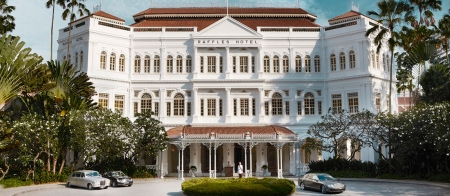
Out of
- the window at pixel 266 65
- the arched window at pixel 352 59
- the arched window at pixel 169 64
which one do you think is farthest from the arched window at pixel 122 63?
the arched window at pixel 352 59

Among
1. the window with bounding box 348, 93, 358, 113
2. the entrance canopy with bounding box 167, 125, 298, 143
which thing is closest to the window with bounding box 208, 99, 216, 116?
the entrance canopy with bounding box 167, 125, 298, 143

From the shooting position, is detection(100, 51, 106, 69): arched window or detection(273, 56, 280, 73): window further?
detection(273, 56, 280, 73): window

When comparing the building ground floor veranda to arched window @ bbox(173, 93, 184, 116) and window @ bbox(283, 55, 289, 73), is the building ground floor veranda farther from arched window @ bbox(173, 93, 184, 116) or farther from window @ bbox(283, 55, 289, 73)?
window @ bbox(283, 55, 289, 73)

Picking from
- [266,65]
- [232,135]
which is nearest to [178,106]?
[232,135]

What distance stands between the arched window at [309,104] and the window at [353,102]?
3.38m

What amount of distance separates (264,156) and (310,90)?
25.2 ft

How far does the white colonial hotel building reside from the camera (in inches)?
1505

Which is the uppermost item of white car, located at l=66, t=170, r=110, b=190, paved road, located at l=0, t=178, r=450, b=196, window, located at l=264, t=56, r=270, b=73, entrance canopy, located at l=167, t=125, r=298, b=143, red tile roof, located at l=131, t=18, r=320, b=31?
red tile roof, located at l=131, t=18, r=320, b=31

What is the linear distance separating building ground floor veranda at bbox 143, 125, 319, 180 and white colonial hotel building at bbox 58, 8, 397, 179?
0.34 ft

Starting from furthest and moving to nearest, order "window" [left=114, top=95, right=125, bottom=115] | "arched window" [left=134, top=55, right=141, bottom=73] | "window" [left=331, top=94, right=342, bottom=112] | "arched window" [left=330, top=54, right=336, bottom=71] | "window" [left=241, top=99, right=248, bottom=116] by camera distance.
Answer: "arched window" [left=134, top=55, right=141, bottom=73] < "arched window" [left=330, top=54, right=336, bottom=71] < "window" [left=241, top=99, right=248, bottom=116] < "window" [left=114, top=95, right=125, bottom=115] < "window" [left=331, top=94, right=342, bottom=112]

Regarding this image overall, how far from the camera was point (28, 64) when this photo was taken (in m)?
15.7

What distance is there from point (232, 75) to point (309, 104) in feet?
25.4

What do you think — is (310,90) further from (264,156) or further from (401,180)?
(401,180)

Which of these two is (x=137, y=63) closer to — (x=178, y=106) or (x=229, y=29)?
(x=178, y=106)
